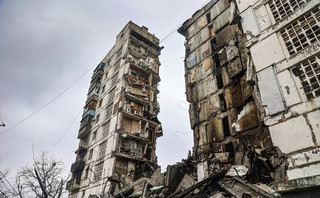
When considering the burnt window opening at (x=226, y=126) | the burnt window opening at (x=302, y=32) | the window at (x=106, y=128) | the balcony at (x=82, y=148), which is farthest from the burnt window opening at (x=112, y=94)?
the burnt window opening at (x=302, y=32)

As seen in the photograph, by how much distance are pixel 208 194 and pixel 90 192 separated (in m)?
16.6

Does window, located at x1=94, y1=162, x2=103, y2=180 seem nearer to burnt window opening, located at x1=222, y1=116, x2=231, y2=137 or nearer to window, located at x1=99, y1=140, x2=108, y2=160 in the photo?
window, located at x1=99, y1=140, x2=108, y2=160

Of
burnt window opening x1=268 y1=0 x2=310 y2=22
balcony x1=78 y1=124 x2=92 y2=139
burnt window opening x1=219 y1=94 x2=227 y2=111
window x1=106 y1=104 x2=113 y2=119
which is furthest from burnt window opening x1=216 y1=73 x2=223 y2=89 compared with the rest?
balcony x1=78 y1=124 x2=92 y2=139

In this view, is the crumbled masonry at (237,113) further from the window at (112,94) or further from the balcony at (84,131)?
the balcony at (84,131)

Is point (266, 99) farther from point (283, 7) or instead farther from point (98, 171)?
point (98, 171)

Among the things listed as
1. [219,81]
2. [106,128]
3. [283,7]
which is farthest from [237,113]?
[106,128]

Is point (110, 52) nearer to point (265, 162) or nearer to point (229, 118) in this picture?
point (229, 118)

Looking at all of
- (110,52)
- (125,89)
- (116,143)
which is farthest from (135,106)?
(110,52)

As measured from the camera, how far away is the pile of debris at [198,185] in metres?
10.2

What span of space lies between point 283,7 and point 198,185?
1268cm

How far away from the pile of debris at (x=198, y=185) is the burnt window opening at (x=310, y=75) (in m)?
5.45

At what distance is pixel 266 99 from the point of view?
11.2 m

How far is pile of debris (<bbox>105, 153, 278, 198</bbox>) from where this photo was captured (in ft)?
33.4

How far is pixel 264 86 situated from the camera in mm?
11523
